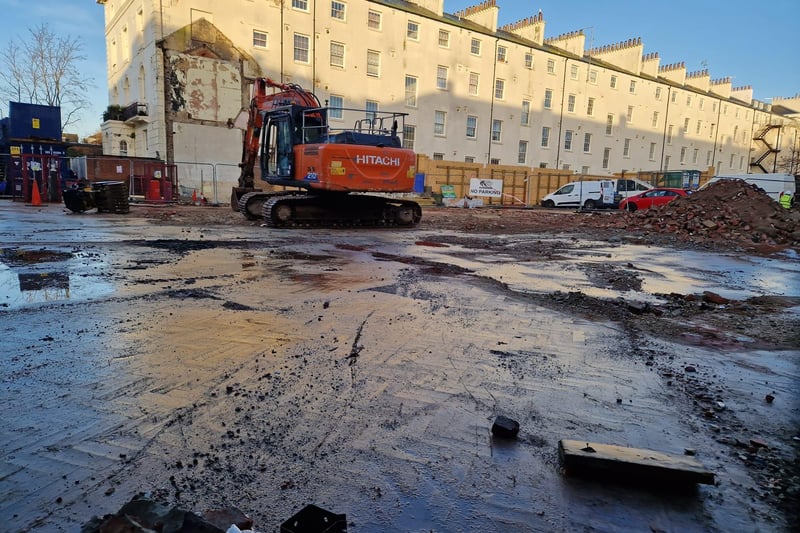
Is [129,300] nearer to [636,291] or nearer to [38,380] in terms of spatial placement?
[38,380]

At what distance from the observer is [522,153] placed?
43.4 metres

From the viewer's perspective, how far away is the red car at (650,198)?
2489 centimetres

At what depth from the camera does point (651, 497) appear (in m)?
2.14

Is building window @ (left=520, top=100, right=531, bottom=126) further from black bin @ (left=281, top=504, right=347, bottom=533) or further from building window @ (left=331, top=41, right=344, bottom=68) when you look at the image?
black bin @ (left=281, top=504, right=347, bottom=533)

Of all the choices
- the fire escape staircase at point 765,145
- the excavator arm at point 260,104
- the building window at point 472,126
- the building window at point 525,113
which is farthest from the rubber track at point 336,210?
the fire escape staircase at point 765,145

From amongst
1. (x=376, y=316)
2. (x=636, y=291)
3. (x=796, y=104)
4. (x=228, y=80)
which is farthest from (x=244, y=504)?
(x=796, y=104)

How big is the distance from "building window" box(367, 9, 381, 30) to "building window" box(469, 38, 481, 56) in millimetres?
8733

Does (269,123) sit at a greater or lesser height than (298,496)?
greater

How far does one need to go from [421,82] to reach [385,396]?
1452 inches

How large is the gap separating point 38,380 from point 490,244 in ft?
31.5

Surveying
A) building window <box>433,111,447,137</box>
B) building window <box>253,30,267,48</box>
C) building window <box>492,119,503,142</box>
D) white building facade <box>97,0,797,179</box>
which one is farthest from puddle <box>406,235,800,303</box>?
building window <box>492,119,503,142</box>

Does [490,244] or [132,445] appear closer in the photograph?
[132,445]

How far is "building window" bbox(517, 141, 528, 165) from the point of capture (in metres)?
43.2

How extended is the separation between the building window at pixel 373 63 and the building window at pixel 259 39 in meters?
7.59
